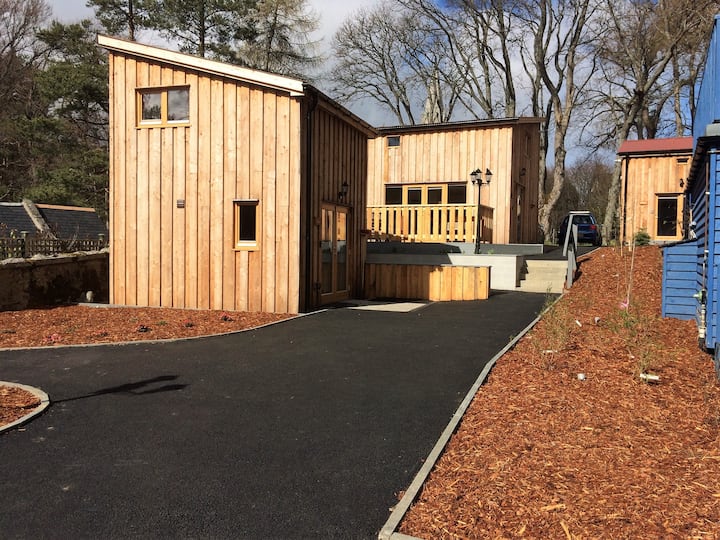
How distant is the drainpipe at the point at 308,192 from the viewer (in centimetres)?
1069

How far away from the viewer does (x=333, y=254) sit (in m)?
12.3

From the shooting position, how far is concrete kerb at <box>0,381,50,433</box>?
14.3ft

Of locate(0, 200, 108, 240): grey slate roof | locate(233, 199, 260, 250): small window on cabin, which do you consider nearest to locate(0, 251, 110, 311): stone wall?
locate(233, 199, 260, 250): small window on cabin

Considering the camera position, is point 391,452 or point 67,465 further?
point 391,452

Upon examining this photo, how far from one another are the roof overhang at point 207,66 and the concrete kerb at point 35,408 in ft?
23.1

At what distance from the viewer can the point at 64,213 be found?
23.5m

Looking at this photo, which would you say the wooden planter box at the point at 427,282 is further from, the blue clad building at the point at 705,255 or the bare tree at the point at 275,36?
the bare tree at the point at 275,36

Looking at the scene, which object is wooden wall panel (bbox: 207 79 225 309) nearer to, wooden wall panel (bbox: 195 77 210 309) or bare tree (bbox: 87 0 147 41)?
wooden wall panel (bbox: 195 77 210 309)

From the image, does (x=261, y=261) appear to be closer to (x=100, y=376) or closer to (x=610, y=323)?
(x=100, y=376)

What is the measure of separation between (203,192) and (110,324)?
11.0 feet

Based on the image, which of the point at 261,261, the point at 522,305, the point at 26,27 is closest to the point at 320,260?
the point at 261,261

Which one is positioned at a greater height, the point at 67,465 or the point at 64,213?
the point at 64,213

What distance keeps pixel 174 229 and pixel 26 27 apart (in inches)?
967

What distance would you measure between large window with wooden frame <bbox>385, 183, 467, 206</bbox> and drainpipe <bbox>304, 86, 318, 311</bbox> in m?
9.73
